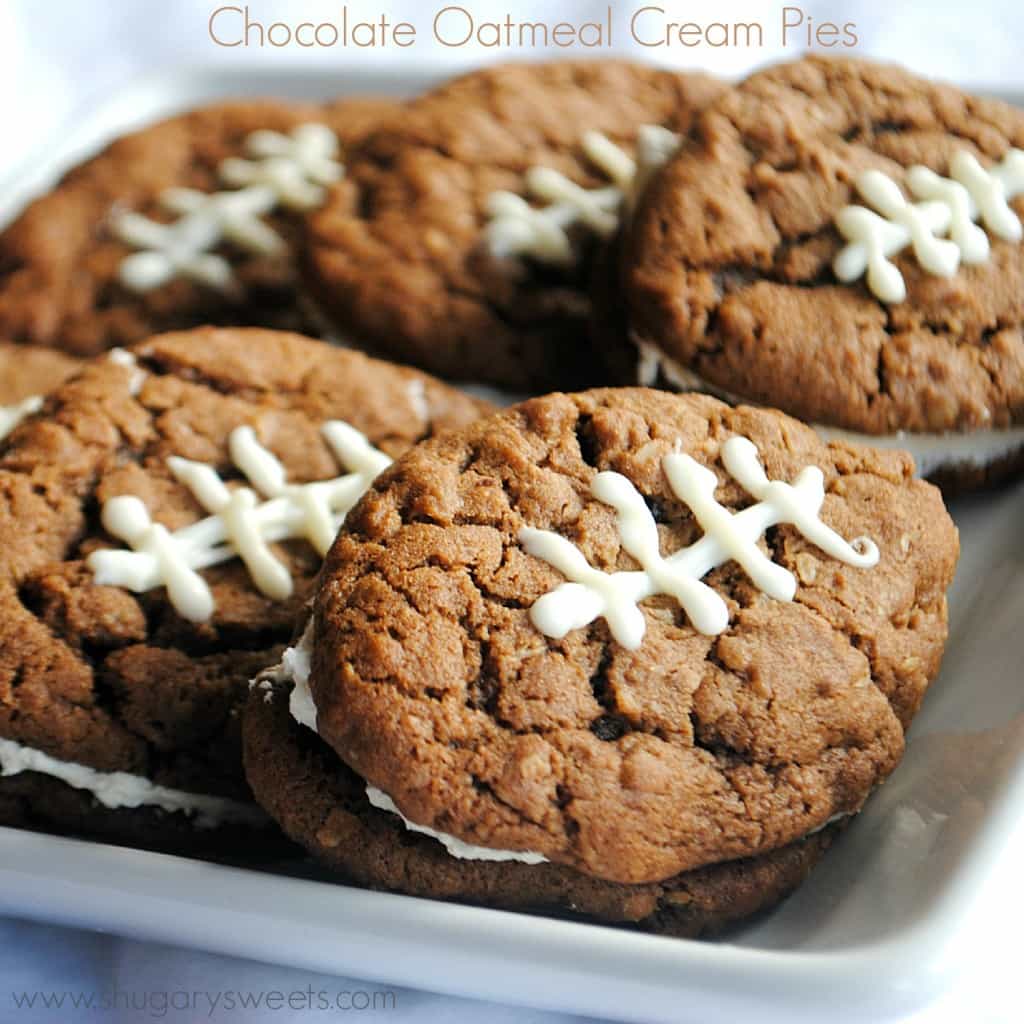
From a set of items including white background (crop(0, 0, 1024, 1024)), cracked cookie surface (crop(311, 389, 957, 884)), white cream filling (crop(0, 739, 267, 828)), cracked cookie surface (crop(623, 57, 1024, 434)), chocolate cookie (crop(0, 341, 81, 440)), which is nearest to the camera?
cracked cookie surface (crop(311, 389, 957, 884))

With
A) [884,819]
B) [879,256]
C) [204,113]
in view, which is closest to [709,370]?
[879,256]

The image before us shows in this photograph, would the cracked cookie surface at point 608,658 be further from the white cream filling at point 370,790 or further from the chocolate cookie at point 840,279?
the chocolate cookie at point 840,279

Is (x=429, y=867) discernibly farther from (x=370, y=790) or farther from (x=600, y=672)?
(x=600, y=672)

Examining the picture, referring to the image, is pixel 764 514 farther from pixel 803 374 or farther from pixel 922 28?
pixel 922 28

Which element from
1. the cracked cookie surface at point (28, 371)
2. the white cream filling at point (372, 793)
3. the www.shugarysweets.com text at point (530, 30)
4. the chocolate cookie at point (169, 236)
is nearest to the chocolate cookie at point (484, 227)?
the chocolate cookie at point (169, 236)

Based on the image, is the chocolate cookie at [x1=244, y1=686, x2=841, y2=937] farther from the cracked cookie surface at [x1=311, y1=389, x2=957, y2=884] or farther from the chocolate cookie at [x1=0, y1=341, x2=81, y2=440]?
the chocolate cookie at [x1=0, y1=341, x2=81, y2=440]

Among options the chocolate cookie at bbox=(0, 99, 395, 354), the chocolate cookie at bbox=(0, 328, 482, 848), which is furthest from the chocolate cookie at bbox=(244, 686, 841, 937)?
the chocolate cookie at bbox=(0, 99, 395, 354)

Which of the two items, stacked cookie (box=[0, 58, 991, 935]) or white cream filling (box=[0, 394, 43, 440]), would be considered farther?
white cream filling (box=[0, 394, 43, 440])

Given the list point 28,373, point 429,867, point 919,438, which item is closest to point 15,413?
point 28,373

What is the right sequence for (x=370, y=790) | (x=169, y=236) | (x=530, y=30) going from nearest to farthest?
(x=370, y=790)
(x=169, y=236)
(x=530, y=30)
